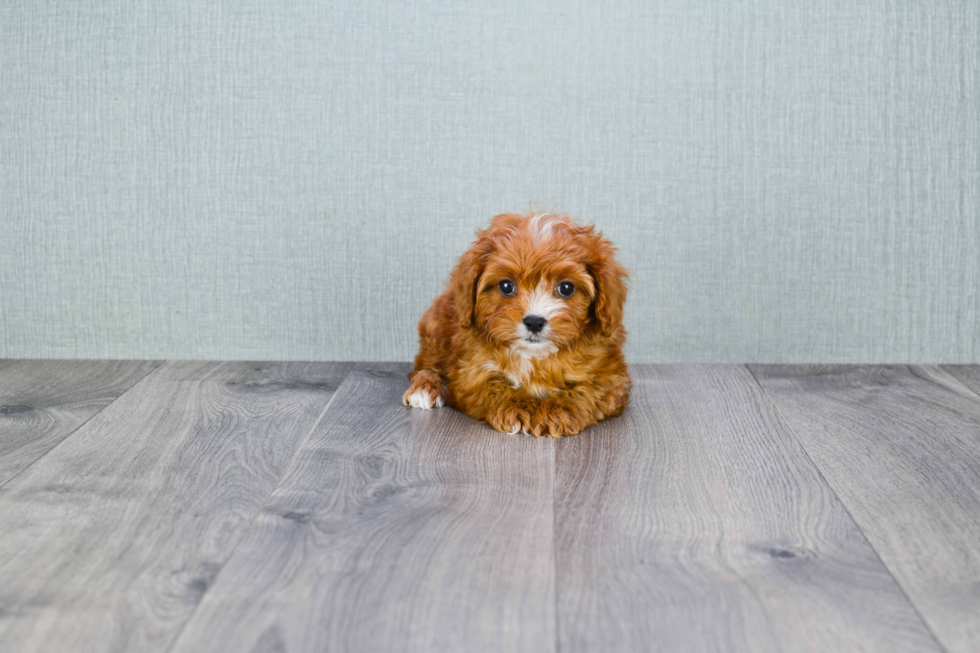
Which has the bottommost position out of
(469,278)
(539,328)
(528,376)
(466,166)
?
(528,376)

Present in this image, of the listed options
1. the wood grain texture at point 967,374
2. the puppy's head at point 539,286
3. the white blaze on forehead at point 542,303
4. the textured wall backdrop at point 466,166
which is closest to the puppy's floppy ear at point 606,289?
the puppy's head at point 539,286

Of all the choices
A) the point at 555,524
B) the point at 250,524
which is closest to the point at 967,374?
the point at 555,524

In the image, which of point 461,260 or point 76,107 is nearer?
point 461,260

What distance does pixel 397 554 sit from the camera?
134cm

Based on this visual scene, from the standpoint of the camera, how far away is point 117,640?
1.11 meters

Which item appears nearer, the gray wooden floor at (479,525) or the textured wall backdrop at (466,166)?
the gray wooden floor at (479,525)

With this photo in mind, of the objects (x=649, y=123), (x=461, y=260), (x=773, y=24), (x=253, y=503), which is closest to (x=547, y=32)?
(x=649, y=123)

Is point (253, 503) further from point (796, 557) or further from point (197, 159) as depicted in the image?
point (197, 159)

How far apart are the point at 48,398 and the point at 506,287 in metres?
1.26

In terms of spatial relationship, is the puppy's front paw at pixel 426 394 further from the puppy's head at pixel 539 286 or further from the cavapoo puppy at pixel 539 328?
the puppy's head at pixel 539 286

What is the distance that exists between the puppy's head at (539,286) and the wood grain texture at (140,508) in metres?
0.51

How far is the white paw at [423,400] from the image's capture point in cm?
215

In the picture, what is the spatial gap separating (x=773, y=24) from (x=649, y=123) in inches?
17.6

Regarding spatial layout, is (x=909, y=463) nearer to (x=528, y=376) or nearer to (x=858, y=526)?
(x=858, y=526)
